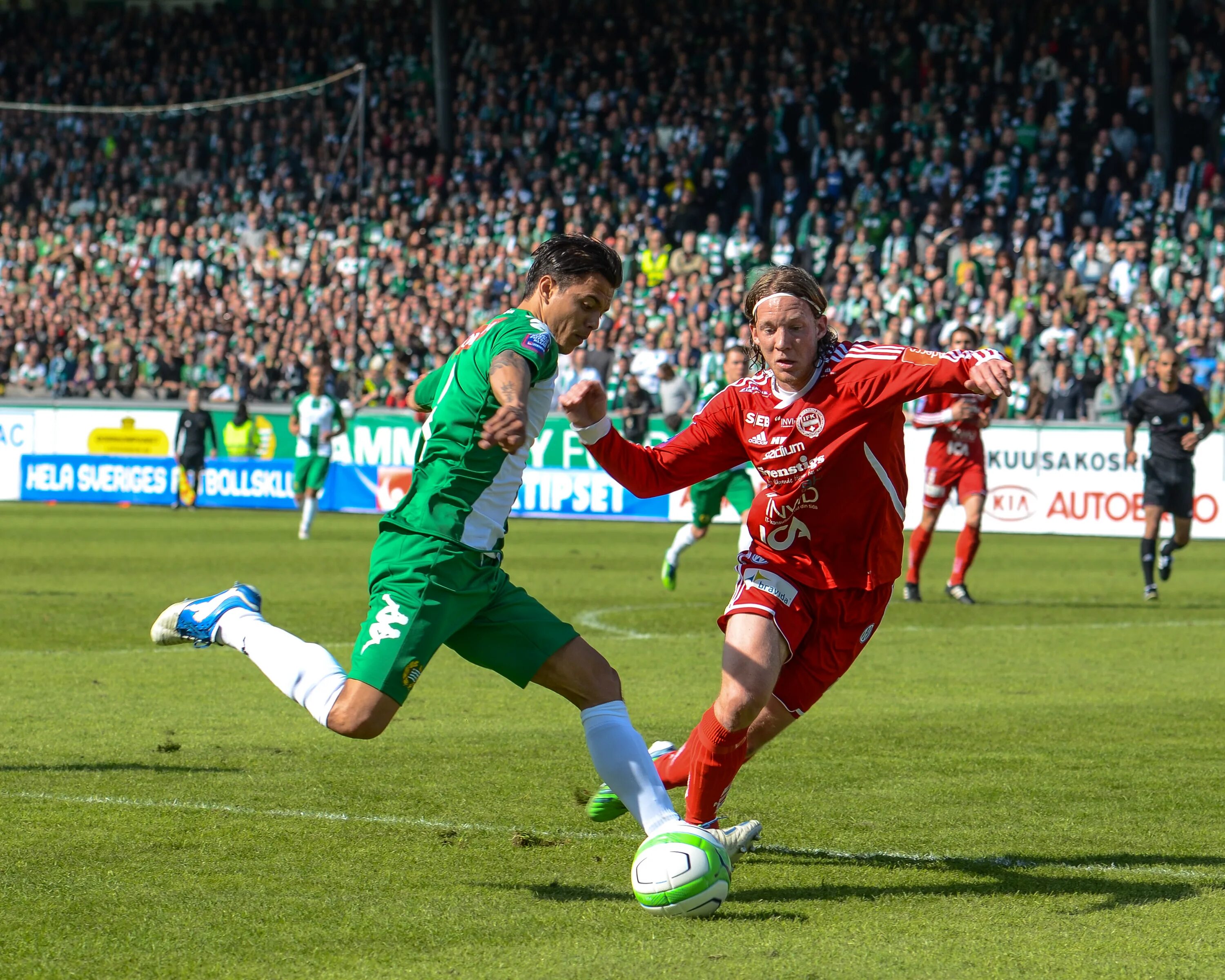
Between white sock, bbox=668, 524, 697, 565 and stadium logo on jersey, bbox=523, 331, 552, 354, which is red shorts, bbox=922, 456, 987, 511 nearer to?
white sock, bbox=668, 524, 697, 565

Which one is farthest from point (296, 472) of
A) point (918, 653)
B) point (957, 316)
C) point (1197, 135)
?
point (1197, 135)

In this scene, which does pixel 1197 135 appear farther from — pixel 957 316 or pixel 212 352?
pixel 212 352

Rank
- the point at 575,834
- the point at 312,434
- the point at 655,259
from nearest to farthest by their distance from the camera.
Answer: the point at 575,834
the point at 312,434
the point at 655,259

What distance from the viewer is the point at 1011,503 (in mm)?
22859

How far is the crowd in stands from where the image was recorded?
26.3 metres

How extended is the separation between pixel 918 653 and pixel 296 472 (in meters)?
12.6

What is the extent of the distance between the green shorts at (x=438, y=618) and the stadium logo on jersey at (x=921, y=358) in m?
1.38

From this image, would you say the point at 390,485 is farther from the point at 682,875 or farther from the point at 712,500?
the point at 682,875

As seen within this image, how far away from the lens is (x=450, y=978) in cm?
416

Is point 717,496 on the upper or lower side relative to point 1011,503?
upper

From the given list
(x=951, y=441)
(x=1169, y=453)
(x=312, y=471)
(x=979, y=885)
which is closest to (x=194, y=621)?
(x=979, y=885)

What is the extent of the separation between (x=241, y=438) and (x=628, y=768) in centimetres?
2475

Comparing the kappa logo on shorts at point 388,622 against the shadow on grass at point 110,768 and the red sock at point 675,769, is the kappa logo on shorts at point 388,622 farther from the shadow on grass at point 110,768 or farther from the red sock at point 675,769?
the shadow on grass at point 110,768

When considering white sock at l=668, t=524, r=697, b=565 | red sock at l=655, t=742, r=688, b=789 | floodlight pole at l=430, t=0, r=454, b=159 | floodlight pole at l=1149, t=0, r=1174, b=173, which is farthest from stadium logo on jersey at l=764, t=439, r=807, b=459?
floodlight pole at l=430, t=0, r=454, b=159
